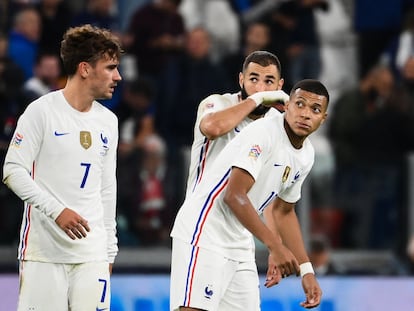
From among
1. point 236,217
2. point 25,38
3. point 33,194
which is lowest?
point 236,217

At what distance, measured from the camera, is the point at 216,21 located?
43.2 ft

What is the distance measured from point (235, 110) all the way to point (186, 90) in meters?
4.66

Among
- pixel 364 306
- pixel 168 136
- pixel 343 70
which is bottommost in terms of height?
pixel 364 306

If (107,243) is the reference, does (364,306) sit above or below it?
below

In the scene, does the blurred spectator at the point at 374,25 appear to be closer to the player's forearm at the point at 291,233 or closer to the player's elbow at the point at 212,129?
the player's forearm at the point at 291,233

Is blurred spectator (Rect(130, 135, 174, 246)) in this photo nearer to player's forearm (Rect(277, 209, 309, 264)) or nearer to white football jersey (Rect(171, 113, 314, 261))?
player's forearm (Rect(277, 209, 309, 264))

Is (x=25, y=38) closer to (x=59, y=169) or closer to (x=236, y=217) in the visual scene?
(x=59, y=169)

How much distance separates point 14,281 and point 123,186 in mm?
1569

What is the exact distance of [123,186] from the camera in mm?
10953

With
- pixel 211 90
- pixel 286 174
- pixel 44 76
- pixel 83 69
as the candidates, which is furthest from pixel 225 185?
pixel 211 90

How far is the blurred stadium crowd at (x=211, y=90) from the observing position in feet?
35.9

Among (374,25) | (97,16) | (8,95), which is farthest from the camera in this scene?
(374,25)

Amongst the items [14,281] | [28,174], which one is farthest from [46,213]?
[14,281]

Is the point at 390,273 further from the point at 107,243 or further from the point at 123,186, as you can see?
the point at 107,243
